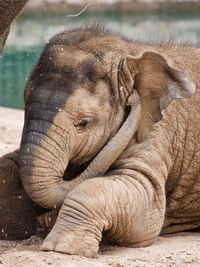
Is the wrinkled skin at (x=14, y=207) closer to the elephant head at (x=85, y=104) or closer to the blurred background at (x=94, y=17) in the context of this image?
the elephant head at (x=85, y=104)

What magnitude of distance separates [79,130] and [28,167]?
532 mm

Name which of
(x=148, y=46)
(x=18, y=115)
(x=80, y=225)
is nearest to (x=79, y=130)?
(x=80, y=225)

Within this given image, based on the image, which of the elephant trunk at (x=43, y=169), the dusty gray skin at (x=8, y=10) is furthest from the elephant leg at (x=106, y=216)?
the dusty gray skin at (x=8, y=10)

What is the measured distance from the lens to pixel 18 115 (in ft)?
41.7

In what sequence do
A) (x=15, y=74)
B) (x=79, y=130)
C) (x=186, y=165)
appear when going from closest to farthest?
(x=79, y=130) → (x=186, y=165) → (x=15, y=74)

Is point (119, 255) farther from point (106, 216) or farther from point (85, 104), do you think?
point (85, 104)

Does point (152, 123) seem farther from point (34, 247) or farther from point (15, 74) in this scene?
point (15, 74)

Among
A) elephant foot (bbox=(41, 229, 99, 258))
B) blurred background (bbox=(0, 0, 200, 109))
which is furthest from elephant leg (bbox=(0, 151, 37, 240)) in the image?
blurred background (bbox=(0, 0, 200, 109))

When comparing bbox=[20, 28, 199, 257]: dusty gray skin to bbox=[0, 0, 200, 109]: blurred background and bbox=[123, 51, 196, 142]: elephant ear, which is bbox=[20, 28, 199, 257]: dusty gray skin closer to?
bbox=[123, 51, 196, 142]: elephant ear

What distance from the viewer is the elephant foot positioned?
549cm

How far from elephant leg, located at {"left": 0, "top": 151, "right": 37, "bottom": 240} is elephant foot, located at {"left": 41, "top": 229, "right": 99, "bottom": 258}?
100 centimetres

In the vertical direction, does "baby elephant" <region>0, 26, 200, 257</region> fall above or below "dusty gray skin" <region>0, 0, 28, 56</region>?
below

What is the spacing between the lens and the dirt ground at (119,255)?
5.23 m

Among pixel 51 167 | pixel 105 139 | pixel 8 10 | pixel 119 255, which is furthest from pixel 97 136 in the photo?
pixel 8 10
